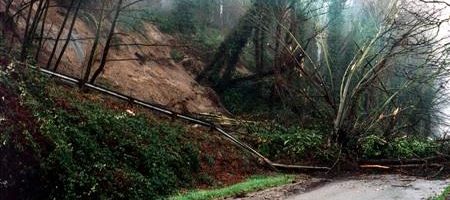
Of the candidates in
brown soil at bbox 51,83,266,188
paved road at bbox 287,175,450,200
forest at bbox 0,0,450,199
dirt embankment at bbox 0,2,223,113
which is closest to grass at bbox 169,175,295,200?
forest at bbox 0,0,450,199

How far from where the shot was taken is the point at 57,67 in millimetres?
21531

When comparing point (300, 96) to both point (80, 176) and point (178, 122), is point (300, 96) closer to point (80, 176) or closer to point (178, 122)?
point (178, 122)

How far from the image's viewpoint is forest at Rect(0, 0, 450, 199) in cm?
1148

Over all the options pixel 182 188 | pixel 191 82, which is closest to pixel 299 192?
pixel 182 188

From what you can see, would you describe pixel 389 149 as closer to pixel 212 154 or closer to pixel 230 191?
pixel 212 154

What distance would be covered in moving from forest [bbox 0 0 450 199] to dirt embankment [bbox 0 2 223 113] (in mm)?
112

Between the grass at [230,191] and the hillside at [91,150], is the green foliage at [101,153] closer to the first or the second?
the hillside at [91,150]

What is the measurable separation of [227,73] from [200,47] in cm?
366

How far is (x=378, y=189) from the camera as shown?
15.4 m

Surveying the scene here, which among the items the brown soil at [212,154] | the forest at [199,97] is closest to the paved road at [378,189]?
the forest at [199,97]

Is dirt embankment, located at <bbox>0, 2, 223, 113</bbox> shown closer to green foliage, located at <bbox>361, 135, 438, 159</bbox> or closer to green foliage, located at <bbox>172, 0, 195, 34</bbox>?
green foliage, located at <bbox>172, 0, 195, 34</bbox>

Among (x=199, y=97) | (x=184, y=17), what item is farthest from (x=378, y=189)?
(x=184, y=17)

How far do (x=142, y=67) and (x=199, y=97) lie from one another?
382 centimetres

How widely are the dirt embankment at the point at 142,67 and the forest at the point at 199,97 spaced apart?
0.11 m
